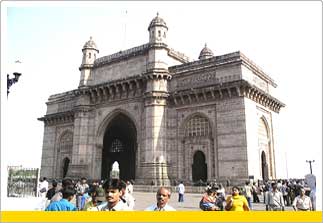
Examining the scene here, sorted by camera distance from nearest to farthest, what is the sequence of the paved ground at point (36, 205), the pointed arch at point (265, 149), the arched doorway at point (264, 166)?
the paved ground at point (36, 205)
the pointed arch at point (265, 149)
the arched doorway at point (264, 166)

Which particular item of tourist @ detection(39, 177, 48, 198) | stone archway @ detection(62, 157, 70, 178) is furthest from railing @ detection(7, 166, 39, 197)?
stone archway @ detection(62, 157, 70, 178)

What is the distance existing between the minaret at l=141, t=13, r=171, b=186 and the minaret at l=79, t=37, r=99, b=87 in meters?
7.08

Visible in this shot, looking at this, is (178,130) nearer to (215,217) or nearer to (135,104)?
(135,104)

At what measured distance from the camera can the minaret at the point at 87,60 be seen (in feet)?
99.0

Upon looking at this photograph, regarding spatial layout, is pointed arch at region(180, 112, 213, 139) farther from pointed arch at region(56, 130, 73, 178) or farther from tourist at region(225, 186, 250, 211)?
tourist at region(225, 186, 250, 211)

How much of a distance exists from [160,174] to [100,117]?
8877mm

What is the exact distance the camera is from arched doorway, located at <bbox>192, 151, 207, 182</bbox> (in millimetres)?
24203

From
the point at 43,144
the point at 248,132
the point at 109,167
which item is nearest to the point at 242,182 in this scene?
the point at 248,132

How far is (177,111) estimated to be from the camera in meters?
25.3

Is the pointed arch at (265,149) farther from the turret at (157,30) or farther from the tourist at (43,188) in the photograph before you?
the tourist at (43,188)

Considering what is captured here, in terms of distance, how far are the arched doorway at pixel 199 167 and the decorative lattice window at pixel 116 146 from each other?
14.4m

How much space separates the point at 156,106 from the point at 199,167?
18.5 feet

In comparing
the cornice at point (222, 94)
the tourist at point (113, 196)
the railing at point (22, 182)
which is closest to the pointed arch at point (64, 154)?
the cornice at point (222, 94)

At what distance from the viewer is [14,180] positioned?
17.6 m
